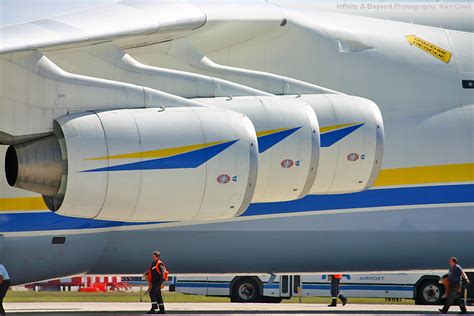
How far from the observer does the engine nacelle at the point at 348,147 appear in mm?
14328

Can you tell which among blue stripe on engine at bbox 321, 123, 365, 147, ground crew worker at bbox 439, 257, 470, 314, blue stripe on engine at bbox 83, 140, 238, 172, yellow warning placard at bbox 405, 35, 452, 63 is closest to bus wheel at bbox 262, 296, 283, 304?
ground crew worker at bbox 439, 257, 470, 314

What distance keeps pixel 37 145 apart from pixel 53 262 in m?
2.97

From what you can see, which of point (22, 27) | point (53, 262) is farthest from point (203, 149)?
point (53, 262)

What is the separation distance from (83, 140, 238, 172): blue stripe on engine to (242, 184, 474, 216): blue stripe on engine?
3.09 m

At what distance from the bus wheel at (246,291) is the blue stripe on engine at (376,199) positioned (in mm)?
12317

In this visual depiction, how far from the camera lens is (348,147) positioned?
1431 centimetres

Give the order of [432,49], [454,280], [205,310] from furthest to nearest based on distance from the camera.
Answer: [205,310] → [454,280] → [432,49]

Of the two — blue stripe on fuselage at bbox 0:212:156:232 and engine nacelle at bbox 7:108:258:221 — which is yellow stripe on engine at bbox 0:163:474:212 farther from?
blue stripe on fuselage at bbox 0:212:156:232

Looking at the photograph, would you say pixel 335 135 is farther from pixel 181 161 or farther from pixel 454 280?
pixel 454 280

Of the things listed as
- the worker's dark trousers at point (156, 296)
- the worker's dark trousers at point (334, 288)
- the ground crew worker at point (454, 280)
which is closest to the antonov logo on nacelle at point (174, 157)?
the worker's dark trousers at point (156, 296)

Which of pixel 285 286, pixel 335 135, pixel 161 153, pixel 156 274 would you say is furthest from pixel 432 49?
pixel 285 286

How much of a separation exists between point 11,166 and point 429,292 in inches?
668

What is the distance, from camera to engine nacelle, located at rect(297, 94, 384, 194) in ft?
47.0

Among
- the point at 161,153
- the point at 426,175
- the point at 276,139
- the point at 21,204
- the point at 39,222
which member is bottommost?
the point at 39,222
